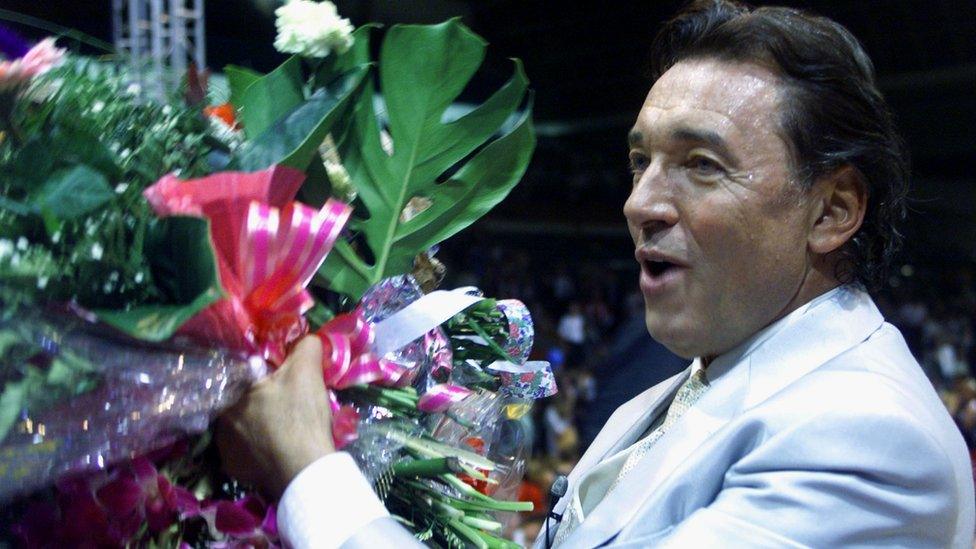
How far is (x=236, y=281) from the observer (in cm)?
100

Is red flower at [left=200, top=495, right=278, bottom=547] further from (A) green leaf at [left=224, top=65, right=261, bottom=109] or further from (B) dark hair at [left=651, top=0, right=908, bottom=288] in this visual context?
(B) dark hair at [left=651, top=0, right=908, bottom=288]

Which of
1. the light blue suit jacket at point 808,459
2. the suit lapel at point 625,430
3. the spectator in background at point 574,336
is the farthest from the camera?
the spectator in background at point 574,336

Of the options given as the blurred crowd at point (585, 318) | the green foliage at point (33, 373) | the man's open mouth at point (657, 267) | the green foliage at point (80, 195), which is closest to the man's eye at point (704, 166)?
the man's open mouth at point (657, 267)

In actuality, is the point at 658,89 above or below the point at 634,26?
above

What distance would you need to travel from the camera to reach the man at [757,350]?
101 cm

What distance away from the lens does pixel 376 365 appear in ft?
3.63

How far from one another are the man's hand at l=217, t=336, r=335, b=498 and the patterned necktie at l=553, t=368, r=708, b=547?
41 centimetres

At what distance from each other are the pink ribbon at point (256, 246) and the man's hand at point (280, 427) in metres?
0.03

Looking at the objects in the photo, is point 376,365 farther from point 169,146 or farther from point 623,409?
point 623,409

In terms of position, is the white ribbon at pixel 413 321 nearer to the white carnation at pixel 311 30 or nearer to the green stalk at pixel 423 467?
the green stalk at pixel 423 467

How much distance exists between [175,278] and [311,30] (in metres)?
0.36

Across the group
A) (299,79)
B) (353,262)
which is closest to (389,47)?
(299,79)

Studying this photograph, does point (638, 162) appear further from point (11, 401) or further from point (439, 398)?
point (11, 401)

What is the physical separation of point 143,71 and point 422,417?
0.48 meters
